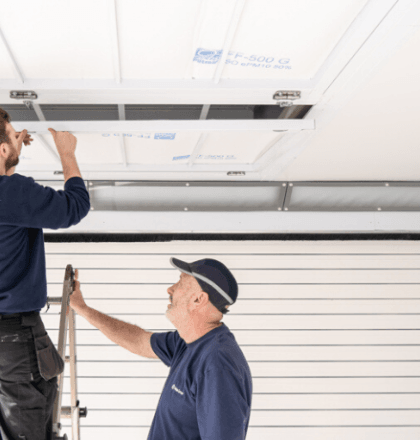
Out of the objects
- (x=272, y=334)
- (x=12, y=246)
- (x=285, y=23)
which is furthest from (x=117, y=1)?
(x=272, y=334)

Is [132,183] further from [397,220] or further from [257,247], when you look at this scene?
[397,220]

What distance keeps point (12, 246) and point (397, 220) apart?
4.54m

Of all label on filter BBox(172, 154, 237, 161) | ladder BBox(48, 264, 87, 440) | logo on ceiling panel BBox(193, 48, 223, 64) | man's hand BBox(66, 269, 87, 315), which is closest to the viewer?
logo on ceiling panel BBox(193, 48, 223, 64)

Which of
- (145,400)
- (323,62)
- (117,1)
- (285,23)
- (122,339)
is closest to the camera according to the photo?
(117,1)

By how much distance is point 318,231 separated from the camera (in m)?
5.32

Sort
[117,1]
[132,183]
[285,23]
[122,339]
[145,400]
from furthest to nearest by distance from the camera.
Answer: [145,400]
[132,183]
[122,339]
[285,23]
[117,1]

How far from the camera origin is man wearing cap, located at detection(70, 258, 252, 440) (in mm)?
2010

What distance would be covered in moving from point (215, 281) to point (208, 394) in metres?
0.64

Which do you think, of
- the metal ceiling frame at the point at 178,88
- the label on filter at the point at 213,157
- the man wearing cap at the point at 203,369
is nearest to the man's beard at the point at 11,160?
the metal ceiling frame at the point at 178,88

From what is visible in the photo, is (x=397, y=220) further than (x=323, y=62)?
Yes

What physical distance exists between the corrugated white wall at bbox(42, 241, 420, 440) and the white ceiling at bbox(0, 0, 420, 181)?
224cm

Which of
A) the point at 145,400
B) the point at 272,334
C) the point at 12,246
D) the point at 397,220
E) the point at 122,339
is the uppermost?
the point at 397,220

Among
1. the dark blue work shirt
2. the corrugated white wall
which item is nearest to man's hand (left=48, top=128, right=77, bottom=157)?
the dark blue work shirt

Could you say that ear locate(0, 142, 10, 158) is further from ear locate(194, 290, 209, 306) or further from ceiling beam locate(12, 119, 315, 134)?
A: ear locate(194, 290, 209, 306)
